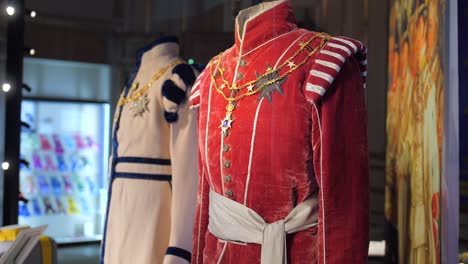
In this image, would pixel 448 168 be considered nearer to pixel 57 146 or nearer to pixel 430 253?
pixel 430 253

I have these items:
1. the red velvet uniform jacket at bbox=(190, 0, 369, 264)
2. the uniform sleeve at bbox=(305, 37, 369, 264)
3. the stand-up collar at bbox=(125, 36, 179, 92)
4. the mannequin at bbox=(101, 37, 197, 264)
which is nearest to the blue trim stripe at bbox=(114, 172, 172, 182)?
the mannequin at bbox=(101, 37, 197, 264)

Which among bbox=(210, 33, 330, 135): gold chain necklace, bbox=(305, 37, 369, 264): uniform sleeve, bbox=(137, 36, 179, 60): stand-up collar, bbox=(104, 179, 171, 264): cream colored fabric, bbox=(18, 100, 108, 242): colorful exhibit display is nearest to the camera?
bbox=(305, 37, 369, 264): uniform sleeve

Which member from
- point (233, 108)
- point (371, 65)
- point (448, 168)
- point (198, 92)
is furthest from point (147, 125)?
point (448, 168)

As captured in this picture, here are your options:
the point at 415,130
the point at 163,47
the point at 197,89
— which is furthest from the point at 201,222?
the point at 415,130

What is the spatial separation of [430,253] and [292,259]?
701 mm

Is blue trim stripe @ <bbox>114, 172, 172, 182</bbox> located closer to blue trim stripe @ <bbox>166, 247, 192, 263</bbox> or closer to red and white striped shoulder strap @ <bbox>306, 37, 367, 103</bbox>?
blue trim stripe @ <bbox>166, 247, 192, 263</bbox>

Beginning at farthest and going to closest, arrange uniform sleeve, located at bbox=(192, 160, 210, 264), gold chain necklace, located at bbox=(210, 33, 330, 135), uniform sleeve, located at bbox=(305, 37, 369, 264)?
uniform sleeve, located at bbox=(192, 160, 210, 264) → gold chain necklace, located at bbox=(210, 33, 330, 135) → uniform sleeve, located at bbox=(305, 37, 369, 264)

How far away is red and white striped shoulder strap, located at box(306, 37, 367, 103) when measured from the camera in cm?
160

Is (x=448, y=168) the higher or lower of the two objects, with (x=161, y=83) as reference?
lower

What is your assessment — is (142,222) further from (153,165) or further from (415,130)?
(415,130)

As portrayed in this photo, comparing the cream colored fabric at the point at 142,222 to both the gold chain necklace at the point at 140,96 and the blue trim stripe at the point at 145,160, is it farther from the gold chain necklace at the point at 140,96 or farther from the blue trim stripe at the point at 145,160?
the gold chain necklace at the point at 140,96

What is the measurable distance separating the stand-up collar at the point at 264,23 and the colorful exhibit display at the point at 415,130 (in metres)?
0.36

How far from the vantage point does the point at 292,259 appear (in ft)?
5.46

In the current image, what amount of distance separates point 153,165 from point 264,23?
83 centimetres
